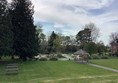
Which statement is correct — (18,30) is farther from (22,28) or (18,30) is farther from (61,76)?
(61,76)

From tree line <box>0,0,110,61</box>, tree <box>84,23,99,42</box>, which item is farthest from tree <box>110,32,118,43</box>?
tree line <box>0,0,110,61</box>

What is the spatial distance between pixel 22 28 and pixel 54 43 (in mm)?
39855

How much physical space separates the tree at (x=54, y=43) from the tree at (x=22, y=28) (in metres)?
37.3

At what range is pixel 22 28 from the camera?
48562 mm

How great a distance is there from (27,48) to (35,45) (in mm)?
2517

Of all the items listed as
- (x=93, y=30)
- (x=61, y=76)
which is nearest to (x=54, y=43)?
(x=93, y=30)

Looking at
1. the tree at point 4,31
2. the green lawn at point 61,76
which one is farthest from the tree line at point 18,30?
the green lawn at point 61,76

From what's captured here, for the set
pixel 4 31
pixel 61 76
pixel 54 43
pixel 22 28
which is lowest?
pixel 61 76

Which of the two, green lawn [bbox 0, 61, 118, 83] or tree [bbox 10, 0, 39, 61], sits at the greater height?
tree [bbox 10, 0, 39, 61]

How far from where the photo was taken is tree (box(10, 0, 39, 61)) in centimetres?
4856

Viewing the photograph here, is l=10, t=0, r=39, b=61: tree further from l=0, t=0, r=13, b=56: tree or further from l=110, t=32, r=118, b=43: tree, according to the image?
l=110, t=32, r=118, b=43: tree

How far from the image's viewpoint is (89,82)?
1391cm

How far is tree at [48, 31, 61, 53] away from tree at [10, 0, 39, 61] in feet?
122

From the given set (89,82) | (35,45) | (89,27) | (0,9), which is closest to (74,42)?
(89,27)
